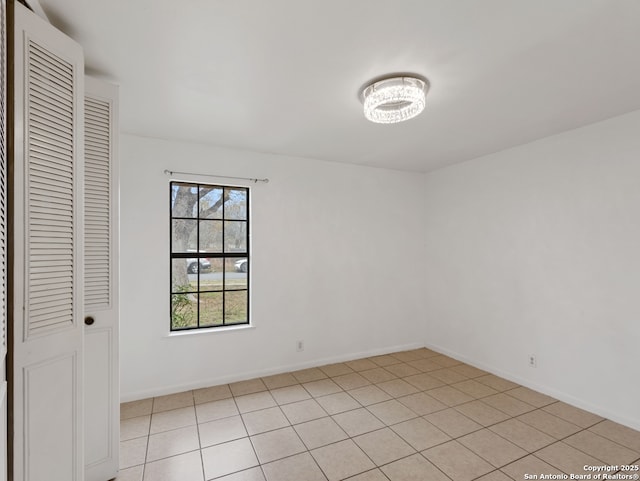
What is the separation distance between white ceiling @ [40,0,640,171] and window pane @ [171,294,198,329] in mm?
1613

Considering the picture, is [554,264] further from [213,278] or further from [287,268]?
[213,278]

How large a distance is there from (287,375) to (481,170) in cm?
321

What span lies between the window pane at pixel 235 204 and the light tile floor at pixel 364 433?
177 centimetres

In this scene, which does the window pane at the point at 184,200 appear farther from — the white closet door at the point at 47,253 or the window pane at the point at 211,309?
the white closet door at the point at 47,253

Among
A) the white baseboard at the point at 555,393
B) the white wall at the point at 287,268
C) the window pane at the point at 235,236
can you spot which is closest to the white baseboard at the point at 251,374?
the white wall at the point at 287,268

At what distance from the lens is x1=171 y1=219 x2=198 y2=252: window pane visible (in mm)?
3189

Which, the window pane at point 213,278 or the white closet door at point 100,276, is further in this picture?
the window pane at point 213,278

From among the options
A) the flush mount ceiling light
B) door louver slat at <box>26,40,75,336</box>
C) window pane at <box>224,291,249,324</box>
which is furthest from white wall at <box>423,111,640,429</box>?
door louver slat at <box>26,40,75,336</box>

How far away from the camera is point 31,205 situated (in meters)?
1.29

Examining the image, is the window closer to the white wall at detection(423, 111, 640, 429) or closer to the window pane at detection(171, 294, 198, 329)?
the window pane at detection(171, 294, 198, 329)

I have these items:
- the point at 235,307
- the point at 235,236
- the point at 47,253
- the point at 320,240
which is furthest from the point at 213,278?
the point at 47,253

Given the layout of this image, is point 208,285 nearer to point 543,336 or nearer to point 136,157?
point 136,157

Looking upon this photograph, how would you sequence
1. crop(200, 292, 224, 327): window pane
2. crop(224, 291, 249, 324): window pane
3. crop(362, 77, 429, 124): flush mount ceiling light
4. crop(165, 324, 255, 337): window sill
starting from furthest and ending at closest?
crop(224, 291, 249, 324): window pane, crop(200, 292, 224, 327): window pane, crop(165, 324, 255, 337): window sill, crop(362, 77, 429, 124): flush mount ceiling light

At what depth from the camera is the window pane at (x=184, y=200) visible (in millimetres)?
3199
